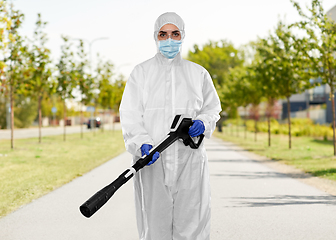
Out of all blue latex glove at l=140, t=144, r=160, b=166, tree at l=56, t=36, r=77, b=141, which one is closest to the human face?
blue latex glove at l=140, t=144, r=160, b=166

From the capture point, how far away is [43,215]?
5746 millimetres

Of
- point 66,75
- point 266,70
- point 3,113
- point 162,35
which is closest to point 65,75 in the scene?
point 66,75

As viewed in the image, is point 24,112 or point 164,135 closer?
point 164,135

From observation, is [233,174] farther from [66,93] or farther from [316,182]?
[66,93]

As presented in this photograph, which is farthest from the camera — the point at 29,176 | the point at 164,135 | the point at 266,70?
the point at 266,70

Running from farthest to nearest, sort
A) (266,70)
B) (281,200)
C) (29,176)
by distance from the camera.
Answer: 1. (266,70)
2. (29,176)
3. (281,200)

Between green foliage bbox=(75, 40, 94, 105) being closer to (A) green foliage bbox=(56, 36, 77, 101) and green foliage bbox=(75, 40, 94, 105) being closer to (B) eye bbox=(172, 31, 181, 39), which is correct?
(A) green foliage bbox=(56, 36, 77, 101)

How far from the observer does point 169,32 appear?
3.41 metres

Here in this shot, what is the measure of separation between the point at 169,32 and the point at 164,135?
2.75 feet

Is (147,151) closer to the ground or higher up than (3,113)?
closer to the ground

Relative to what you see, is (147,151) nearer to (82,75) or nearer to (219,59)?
(82,75)

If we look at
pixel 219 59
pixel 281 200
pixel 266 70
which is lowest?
pixel 281 200

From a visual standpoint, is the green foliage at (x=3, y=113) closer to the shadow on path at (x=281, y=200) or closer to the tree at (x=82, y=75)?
→ the tree at (x=82, y=75)

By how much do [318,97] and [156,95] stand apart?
202ft
